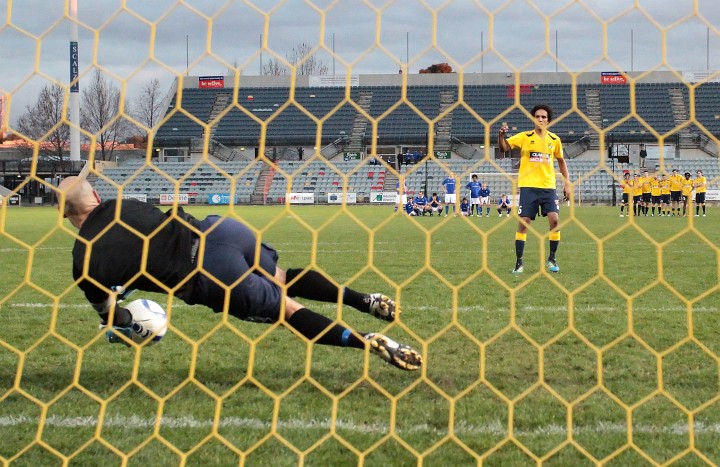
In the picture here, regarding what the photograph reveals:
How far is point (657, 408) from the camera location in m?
2.93

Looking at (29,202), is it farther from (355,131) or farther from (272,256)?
(272,256)

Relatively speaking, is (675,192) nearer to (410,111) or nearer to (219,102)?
(410,111)

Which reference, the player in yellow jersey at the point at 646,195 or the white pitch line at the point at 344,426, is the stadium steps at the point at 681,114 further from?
the white pitch line at the point at 344,426

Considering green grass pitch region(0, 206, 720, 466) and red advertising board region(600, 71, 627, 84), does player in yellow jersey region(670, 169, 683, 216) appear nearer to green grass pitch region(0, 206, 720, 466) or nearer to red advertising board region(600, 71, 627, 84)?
green grass pitch region(0, 206, 720, 466)

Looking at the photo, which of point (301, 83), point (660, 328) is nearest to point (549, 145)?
point (660, 328)

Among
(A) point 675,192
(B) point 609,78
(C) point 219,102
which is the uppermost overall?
(B) point 609,78

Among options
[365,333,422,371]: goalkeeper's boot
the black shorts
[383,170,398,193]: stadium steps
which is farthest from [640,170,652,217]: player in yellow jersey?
[365,333,422,371]: goalkeeper's boot

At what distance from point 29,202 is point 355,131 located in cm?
1673

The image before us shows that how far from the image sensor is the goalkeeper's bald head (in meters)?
3.04

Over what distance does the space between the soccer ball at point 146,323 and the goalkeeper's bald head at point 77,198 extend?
439 millimetres

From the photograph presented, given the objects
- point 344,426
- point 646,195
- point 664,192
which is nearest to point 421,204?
point 646,195

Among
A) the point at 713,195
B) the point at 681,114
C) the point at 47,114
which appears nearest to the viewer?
the point at 47,114

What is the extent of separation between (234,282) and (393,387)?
0.85m

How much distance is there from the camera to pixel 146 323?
3264mm
